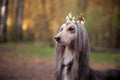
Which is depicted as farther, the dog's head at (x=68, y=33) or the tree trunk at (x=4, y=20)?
the tree trunk at (x=4, y=20)

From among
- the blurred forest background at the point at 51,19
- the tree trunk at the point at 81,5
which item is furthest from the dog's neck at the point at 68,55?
the tree trunk at the point at 81,5

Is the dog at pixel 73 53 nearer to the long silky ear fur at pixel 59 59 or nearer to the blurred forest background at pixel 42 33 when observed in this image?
the long silky ear fur at pixel 59 59

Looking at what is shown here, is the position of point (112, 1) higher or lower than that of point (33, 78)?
higher

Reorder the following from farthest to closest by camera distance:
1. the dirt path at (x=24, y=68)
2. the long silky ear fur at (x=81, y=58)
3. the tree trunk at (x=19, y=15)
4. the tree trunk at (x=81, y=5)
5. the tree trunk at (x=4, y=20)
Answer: the tree trunk at (x=81, y=5) → the tree trunk at (x=19, y=15) → the dirt path at (x=24, y=68) → the tree trunk at (x=4, y=20) → the long silky ear fur at (x=81, y=58)

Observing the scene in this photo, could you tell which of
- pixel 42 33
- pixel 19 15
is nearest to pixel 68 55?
pixel 19 15

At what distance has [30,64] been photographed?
4.89 meters

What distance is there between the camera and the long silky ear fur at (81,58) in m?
2.82

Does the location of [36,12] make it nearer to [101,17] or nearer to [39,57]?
[39,57]

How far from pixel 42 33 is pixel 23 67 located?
1230 mm

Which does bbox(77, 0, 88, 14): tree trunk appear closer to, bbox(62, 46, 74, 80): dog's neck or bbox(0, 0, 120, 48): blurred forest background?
bbox(0, 0, 120, 48): blurred forest background

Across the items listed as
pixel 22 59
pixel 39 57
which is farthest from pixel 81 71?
pixel 39 57

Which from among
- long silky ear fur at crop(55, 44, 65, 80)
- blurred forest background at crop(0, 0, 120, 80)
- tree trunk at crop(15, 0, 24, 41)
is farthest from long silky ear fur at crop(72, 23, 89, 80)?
tree trunk at crop(15, 0, 24, 41)

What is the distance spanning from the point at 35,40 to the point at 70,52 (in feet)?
6.18

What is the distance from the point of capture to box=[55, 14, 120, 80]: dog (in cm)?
283
